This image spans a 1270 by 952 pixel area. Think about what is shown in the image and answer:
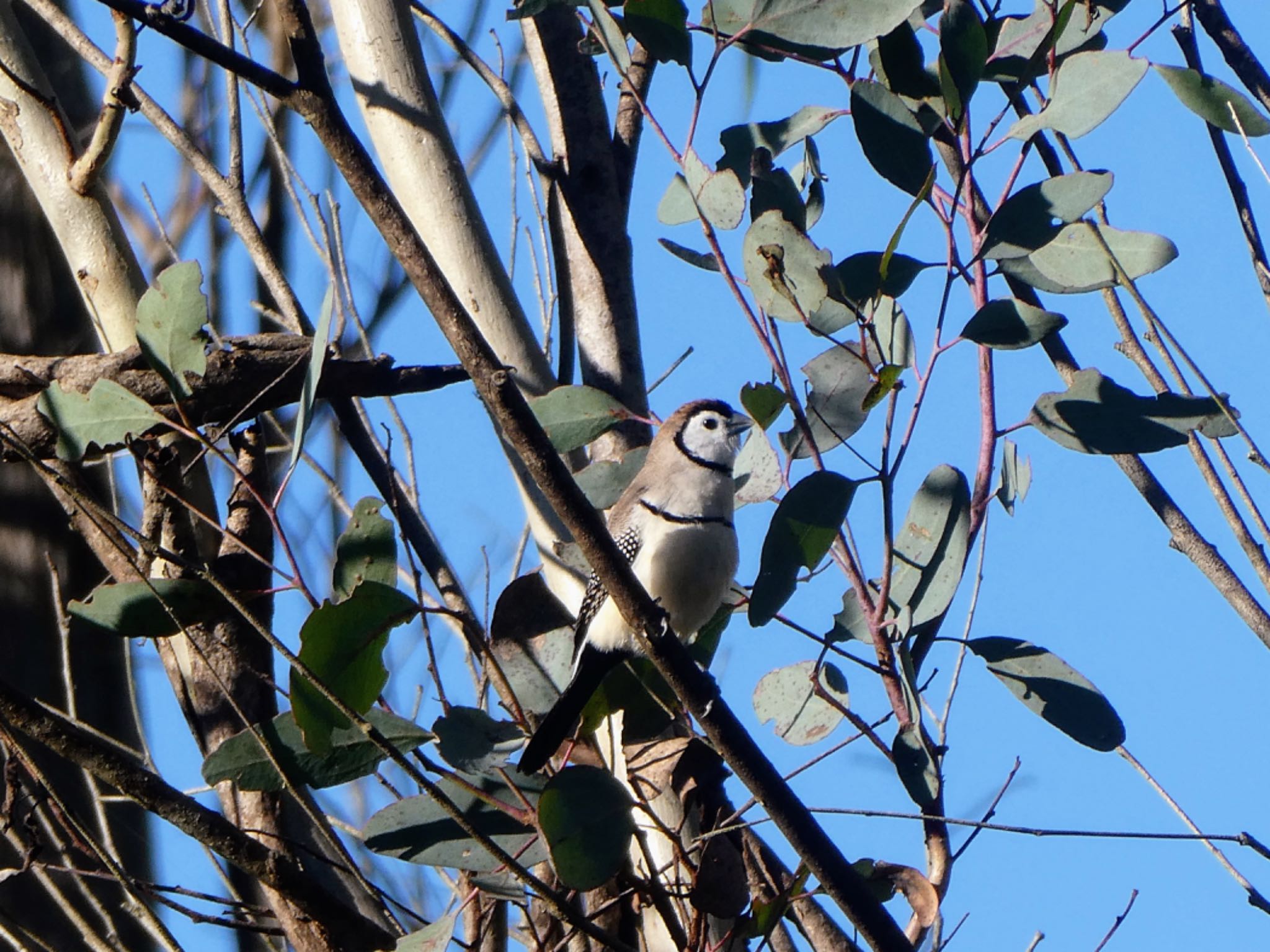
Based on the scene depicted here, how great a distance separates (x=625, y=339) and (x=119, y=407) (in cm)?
109

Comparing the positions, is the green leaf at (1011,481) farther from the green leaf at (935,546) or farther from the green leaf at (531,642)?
the green leaf at (531,642)

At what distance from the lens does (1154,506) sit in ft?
7.90

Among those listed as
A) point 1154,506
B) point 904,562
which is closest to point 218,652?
point 904,562

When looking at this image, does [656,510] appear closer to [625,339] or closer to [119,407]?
[625,339]

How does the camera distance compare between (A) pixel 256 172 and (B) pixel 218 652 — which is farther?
(A) pixel 256 172

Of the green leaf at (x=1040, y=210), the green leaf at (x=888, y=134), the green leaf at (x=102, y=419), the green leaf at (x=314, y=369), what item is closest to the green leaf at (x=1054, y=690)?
the green leaf at (x=1040, y=210)

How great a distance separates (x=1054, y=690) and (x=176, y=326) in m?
1.38

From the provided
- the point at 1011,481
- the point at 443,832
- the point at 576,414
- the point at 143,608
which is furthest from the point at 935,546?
the point at 143,608

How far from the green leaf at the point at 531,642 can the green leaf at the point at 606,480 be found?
24 cm

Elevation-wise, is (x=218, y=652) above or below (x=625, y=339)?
below

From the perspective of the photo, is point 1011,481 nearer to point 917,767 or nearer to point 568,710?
point 917,767

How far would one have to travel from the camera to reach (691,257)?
2.22 m

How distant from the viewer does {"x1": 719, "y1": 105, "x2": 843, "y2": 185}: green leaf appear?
223cm

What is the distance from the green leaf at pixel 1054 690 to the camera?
2004 mm
